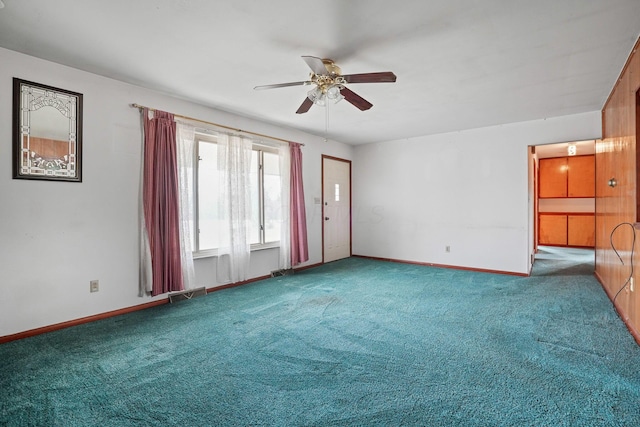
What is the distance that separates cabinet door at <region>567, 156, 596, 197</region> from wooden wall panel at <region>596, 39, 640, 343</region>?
4298mm

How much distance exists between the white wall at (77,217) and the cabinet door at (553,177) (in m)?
8.77

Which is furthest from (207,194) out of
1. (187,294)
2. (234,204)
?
(187,294)

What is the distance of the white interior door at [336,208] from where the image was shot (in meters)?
6.22

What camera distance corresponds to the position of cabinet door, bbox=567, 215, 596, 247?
7.59m

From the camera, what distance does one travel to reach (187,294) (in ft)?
12.8

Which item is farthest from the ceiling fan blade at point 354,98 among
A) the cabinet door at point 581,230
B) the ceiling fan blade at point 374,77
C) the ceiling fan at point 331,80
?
the cabinet door at point 581,230

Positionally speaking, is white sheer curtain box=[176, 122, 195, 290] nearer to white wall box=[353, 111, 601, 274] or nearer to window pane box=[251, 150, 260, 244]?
window pane box=[251, 150, 260, 244]

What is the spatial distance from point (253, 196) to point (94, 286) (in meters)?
2.34

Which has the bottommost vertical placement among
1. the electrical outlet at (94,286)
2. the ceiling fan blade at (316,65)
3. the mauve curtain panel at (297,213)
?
the electrical outlet at (94,286)

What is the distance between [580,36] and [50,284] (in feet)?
16.6

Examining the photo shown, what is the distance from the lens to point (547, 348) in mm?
2471

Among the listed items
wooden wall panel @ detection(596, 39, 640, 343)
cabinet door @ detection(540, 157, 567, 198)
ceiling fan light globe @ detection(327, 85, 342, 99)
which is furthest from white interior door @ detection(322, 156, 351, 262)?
cabinet door @ detection(540, 157, 567, 198)

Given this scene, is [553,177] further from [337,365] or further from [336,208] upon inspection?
[337,365]

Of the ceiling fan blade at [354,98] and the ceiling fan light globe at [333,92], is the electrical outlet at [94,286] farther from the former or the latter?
the ceiling fan blade at [354,98]
